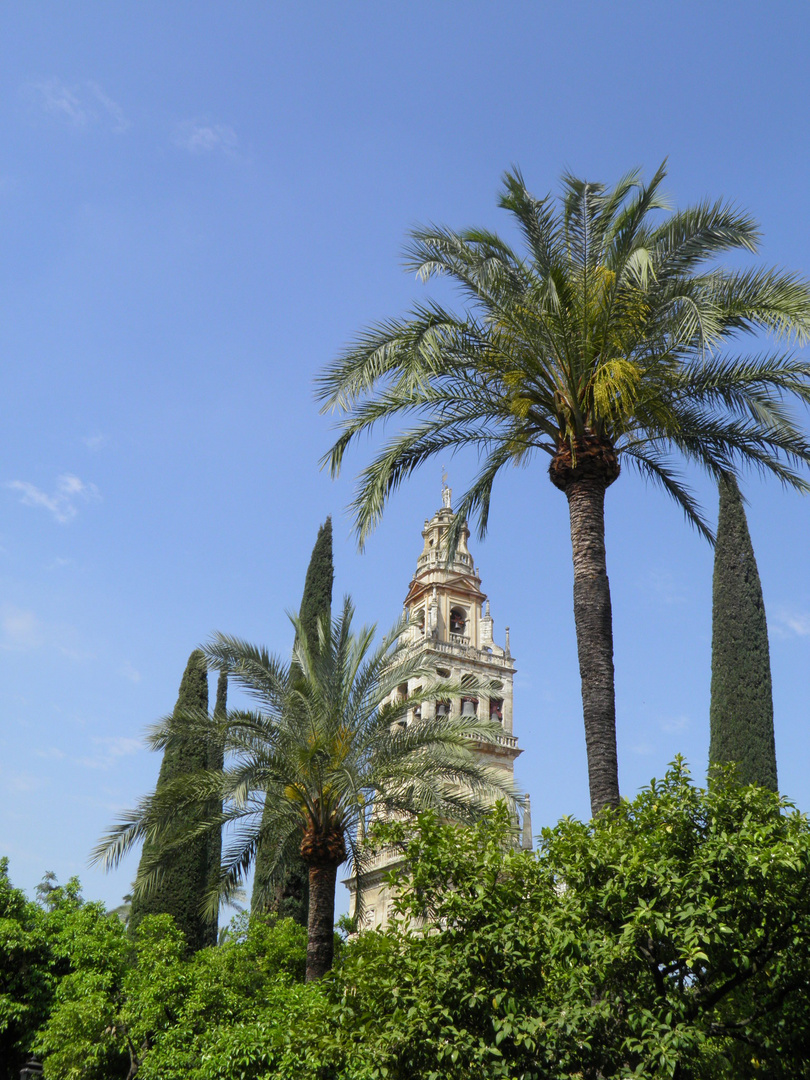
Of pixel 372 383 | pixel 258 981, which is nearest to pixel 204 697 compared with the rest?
pixel 258 981

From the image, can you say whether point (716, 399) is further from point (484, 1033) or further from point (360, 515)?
point (484, 1033)

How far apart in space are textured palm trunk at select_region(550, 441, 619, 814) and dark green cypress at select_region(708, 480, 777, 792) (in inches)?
417

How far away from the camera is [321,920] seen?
16656mm

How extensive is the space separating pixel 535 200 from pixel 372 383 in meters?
3.10

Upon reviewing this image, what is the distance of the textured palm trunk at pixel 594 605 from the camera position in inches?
455

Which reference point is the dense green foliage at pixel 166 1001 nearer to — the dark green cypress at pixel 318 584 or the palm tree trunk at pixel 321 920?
the palm tree trunk at pixel 321 920

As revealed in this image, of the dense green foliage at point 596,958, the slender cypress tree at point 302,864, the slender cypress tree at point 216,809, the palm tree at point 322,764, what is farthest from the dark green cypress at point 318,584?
the dense green foliage at point 596,958

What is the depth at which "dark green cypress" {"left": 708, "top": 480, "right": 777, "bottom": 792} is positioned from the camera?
73.0 feet

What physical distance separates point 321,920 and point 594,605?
26.1ft

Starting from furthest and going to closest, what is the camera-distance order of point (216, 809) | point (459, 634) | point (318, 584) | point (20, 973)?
1. point (459, 634)
2. point (318, 584)
3. point (20, 973)
4. point (216, 809)

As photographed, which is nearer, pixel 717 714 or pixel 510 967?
pixel 510 967

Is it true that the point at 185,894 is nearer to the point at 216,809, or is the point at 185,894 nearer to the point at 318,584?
the point at 216,809

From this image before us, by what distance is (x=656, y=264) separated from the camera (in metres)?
12.7

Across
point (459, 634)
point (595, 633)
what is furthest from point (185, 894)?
point (459, 634)
